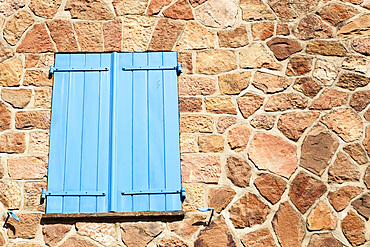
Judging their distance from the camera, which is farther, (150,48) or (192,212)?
(150,48)

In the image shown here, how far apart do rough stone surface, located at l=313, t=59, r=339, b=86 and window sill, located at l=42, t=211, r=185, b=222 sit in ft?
5.73

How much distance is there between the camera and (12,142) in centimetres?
407

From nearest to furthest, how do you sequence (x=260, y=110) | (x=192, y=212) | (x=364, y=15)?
(x=192, y=212), (x=260, y=110), (x=364, y=15)

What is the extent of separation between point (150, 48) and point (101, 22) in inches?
20.6

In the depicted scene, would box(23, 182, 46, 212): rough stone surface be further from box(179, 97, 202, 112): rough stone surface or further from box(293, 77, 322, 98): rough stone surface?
box(293, 77, 322, 98): rough stone surface

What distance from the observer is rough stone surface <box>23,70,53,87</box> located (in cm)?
424

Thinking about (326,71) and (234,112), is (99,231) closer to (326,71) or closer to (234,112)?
(234,112)

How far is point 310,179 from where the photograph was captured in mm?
4055

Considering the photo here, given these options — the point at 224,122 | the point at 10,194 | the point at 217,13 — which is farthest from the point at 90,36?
the point at 10,194

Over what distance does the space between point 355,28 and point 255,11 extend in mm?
949

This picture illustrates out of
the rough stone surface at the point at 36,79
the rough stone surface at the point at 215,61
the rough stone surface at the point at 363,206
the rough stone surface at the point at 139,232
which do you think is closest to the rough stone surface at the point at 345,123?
the rough stone surface at the point at 363,206

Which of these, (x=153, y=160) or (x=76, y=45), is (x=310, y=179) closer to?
(x=153, y=160)

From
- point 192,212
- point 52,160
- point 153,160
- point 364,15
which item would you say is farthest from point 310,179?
point 52,160

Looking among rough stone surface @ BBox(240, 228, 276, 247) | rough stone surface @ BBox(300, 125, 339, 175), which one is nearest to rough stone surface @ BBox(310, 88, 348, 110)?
rough stone surface @ BBox(300, 125, 339, 175)
